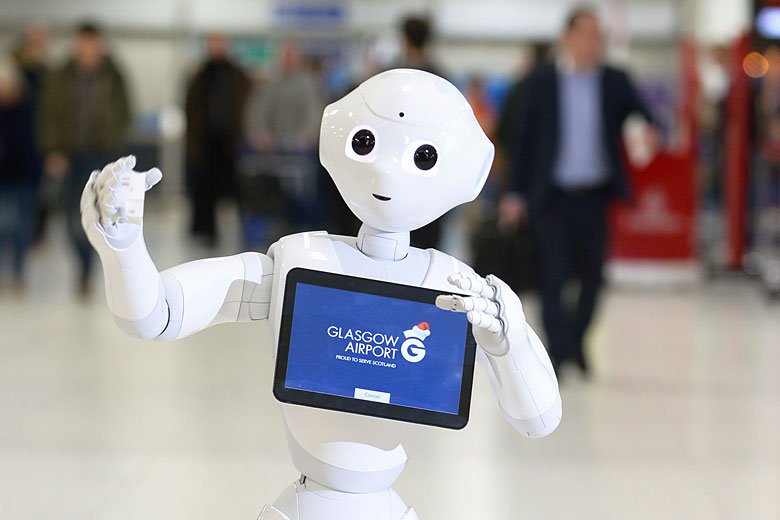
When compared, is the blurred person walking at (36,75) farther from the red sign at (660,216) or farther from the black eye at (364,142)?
the black eye at (364,142)

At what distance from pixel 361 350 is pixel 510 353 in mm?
234

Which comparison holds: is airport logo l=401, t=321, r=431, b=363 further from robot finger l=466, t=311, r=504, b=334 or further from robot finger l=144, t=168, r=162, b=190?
robot finger l=144, t=168, r=162, b=190

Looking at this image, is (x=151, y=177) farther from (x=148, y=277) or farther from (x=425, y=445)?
(x=425, y=445)

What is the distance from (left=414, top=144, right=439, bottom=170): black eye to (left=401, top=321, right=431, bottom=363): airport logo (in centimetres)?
26

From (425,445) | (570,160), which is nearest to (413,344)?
(425,445)

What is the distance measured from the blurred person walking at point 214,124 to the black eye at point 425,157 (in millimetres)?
8032

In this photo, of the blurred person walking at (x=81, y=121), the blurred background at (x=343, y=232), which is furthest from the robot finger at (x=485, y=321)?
the blurred person walking at (x=81, y=121)

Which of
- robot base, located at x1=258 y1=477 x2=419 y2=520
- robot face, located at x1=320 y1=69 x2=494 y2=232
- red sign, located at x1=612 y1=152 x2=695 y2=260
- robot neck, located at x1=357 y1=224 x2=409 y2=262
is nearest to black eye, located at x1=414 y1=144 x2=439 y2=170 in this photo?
robot face, located at x1=320 y1=69 x2=494 y2=232

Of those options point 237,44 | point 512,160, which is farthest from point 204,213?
point 512,160

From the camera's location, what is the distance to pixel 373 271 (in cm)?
190

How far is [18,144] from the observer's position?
289 inches

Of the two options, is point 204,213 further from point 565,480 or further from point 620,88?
point 565,480

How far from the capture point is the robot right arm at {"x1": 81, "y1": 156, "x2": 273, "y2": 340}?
5.16 ft

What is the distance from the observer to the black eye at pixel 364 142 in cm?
183
